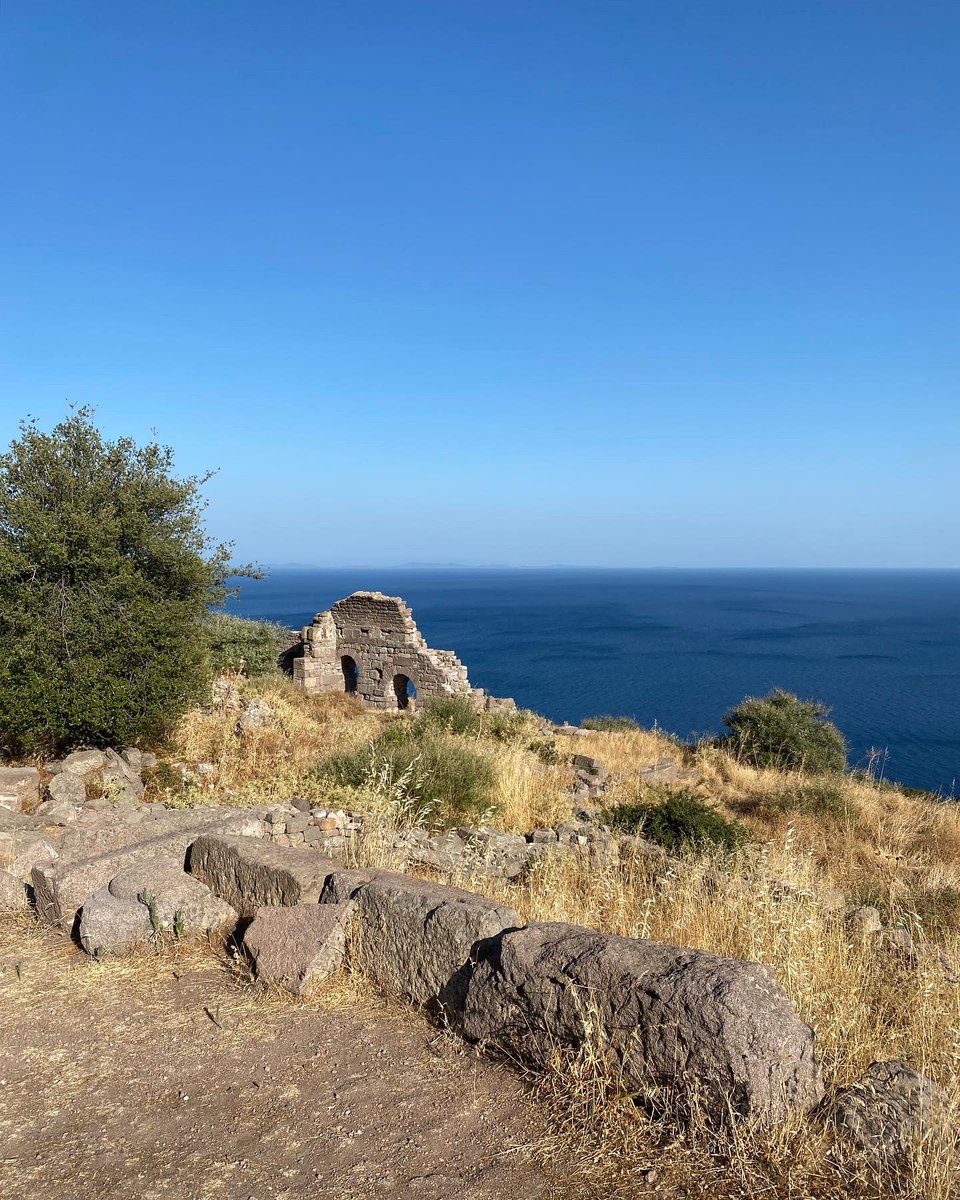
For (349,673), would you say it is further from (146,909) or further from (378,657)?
(146,909)

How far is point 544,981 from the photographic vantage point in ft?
12.5

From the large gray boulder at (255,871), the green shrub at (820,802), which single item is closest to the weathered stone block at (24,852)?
the large gray boulder at (255,871)

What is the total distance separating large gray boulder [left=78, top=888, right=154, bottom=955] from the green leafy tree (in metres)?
5.29

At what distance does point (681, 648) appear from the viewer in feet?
293

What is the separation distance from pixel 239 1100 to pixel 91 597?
28.3 feet

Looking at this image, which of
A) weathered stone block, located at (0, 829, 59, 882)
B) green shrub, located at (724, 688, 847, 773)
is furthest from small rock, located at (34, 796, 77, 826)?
green shrub, located at (724, 688, 847, 773)

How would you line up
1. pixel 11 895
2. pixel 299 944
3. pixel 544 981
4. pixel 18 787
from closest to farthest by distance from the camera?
pixel 544 981 → pixel 299 944 → pixel 11 895 → pixel 18 787

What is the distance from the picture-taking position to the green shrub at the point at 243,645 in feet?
60.4

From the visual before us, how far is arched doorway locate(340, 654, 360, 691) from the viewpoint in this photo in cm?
2462

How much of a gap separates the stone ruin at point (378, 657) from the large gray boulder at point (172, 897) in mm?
16064

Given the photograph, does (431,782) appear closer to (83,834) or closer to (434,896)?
(83,834)

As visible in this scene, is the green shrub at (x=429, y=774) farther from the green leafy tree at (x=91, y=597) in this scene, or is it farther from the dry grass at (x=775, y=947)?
the green leafy tree at (x=91, y=597)

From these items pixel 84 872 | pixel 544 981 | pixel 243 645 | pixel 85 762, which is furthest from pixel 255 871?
pixel 243 645

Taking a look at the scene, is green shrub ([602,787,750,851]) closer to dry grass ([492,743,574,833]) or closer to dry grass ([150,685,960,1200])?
dry grass ([150,685,960,1200])
